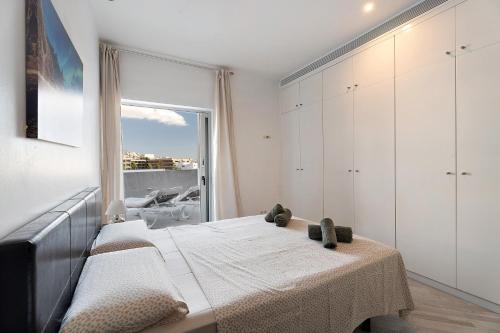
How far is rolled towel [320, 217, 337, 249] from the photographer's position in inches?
72.2

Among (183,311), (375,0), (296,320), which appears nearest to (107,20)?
(375,0)

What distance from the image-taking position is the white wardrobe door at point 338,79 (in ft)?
10.4

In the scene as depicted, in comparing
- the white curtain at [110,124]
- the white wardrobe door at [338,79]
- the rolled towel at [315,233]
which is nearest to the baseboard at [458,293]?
the rolled towel at [315,233]

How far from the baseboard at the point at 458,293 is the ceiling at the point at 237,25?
2.90 meters

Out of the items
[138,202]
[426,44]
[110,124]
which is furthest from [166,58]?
[426,44]

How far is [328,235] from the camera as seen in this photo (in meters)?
1.88

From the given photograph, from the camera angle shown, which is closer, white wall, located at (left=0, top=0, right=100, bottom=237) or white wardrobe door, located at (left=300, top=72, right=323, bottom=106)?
white wall, located at (left=0, top=0, right=100, bottom=237)

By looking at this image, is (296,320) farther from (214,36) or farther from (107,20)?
(107,20)

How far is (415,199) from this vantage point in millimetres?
2486

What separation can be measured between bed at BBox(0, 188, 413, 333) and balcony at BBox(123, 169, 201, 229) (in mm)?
1823

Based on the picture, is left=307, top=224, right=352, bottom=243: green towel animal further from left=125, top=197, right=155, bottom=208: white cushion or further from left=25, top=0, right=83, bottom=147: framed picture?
left=125, top=197, right=155, bottom=208: white cushion

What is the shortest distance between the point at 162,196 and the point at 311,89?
10.1 ft

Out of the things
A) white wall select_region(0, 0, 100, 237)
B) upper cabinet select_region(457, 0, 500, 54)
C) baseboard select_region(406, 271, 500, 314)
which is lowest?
baseboard select_region(406, 271, 500, 314)

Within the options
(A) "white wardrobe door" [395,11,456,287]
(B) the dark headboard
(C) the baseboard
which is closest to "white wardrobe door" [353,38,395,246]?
(A) "white wardrobe door" [395,11,456,287]
